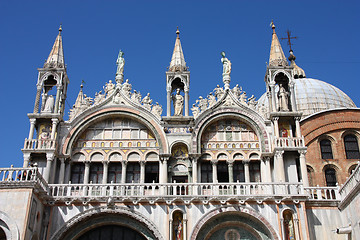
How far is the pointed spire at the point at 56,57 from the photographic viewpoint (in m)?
27.5

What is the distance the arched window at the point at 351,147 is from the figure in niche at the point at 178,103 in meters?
11.1

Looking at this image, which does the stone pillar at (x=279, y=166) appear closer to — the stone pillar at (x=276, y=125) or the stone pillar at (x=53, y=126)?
the stone pillar at (x=276, y=125)

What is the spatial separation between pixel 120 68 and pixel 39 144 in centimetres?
609

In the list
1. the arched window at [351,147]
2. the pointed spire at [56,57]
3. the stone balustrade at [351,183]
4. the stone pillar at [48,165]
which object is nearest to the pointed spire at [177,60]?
the pointed spire at [56,57]

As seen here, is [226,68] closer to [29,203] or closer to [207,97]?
[207,97]

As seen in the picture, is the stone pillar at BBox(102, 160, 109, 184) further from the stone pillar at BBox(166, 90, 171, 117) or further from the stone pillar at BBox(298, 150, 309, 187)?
the stone pillar at BBox(298, 150, 309, 187)

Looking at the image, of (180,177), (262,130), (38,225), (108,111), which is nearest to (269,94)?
(262,130)

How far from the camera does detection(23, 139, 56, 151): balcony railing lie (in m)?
25.2

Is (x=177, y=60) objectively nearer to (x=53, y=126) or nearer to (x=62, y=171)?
(x=53, y=126)

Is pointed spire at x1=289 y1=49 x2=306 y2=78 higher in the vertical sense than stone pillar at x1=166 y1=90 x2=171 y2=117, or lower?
higher

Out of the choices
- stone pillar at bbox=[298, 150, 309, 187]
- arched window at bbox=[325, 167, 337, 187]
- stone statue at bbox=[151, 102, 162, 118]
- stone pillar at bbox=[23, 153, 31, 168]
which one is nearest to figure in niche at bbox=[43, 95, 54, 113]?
stone pillar at bbox=[23, 153, 31, 168]

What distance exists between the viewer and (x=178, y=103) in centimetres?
2689

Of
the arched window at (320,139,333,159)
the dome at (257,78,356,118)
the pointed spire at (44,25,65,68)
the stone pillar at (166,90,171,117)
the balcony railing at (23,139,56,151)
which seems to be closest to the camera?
the balcony railing at (23,139,56,151)

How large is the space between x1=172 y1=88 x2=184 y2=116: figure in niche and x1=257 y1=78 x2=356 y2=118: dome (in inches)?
472
